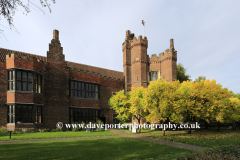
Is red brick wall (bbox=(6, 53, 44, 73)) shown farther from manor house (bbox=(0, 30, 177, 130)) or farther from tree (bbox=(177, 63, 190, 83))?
tree (bbox=(177, 63, 190, 83))

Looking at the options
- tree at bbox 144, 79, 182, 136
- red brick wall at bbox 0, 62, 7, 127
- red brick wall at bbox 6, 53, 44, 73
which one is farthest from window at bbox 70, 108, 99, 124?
tree at bbox 144, 79, 182, 136

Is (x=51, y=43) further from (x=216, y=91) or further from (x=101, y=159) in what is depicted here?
(x=216, y=91)

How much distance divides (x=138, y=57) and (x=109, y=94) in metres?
8.98

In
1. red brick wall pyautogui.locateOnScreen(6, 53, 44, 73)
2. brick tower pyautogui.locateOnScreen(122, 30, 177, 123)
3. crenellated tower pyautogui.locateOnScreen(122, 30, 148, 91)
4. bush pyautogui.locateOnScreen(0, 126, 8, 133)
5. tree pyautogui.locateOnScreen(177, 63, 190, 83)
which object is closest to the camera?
bush pyautogui.locateOnScreen(0, 126, 8, 133)

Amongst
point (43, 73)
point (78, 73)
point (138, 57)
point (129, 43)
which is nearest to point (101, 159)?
point (43, 73)

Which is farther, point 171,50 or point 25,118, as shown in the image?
point 171,50

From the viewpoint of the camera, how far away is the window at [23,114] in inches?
777

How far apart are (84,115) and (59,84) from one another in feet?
19.8

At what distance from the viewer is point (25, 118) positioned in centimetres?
2041

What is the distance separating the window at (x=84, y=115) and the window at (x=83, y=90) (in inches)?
78.4

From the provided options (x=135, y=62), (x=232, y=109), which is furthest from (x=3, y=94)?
(x=232, y=109)

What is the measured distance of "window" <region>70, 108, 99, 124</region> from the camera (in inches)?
1018

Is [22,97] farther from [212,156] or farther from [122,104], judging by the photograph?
[212,156]

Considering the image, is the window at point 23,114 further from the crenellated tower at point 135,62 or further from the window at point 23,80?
the crenellated tower at point 135,62
